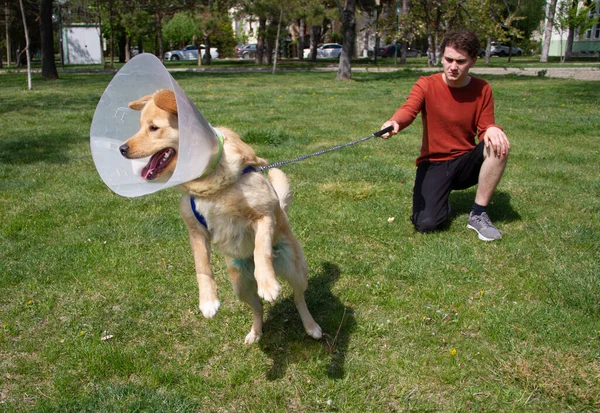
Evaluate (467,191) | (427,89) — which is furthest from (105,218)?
(467,191)

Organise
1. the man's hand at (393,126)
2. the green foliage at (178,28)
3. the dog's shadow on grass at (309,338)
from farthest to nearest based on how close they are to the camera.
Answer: the green foliage at (178,28) < the man's hand at (393,126) < the dog's shadow on grass at (309,338)

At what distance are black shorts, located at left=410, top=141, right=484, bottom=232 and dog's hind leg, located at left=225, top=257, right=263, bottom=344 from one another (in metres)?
2.26

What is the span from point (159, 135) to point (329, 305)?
1.88 metres

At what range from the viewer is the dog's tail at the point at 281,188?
368cm

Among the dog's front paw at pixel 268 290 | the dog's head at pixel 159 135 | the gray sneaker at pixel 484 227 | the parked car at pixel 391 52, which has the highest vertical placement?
the parked car at pixel 391 52

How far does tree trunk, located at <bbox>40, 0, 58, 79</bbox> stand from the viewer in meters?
21.7

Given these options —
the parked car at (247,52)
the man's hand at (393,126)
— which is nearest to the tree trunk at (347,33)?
the man's hand at (393,126)

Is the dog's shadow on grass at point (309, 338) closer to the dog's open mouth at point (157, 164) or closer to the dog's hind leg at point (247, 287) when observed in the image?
the dog's hind leg at point (247, 287)

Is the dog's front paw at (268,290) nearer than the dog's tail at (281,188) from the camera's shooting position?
Yes

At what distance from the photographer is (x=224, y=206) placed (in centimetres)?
302

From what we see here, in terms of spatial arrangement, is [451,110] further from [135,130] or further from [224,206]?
[135,130]

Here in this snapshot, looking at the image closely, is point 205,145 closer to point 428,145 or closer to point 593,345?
point 593,345

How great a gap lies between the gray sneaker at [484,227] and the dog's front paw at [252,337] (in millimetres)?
2506

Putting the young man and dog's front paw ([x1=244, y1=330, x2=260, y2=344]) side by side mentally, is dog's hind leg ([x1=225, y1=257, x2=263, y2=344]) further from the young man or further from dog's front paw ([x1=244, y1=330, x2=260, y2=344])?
the young man
